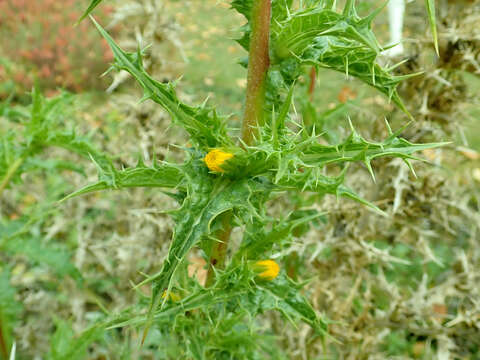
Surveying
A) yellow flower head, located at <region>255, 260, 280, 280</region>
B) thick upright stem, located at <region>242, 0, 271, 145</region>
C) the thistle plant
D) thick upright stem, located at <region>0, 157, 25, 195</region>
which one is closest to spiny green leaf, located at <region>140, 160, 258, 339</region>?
the thistle plant

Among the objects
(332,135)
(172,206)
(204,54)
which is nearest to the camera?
(332,135)

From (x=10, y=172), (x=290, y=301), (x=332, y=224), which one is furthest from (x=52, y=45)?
(x=290, y=301)

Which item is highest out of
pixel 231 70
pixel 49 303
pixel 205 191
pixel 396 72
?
pixel 205 191

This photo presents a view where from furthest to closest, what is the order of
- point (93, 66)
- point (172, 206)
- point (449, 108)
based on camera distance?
point (93, 66)
point (172, 206)
point (449, 108)

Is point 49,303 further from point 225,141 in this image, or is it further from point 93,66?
point 93,66

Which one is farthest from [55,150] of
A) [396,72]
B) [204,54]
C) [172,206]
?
[204,54]

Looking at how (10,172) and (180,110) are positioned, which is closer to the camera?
(180,110)

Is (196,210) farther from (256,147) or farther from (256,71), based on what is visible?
(256,71)
